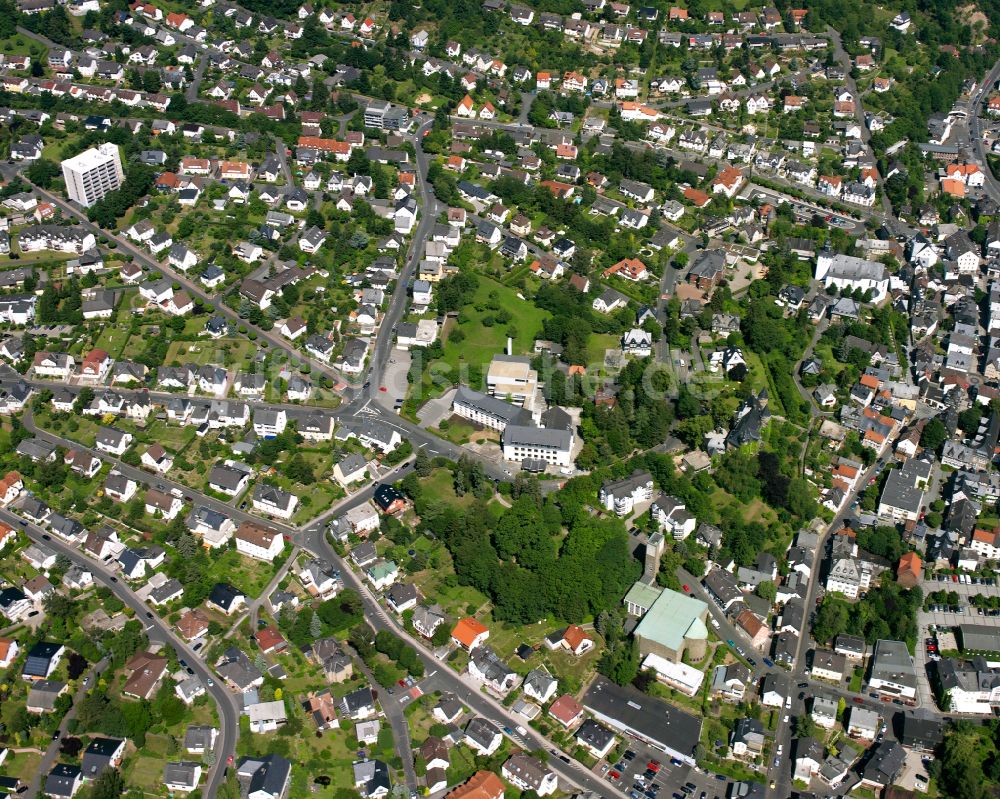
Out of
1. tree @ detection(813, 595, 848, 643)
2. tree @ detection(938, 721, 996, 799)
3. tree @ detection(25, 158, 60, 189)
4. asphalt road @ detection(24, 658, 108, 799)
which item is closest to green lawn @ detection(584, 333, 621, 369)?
tree @ detection(813, 595, 848, 643)

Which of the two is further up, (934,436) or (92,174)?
(92,174)

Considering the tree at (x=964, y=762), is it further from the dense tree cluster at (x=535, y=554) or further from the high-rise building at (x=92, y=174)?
the high-rise building at (x=92, y=174)

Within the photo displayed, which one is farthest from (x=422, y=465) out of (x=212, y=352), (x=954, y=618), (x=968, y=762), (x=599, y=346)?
(x=968, y=762)

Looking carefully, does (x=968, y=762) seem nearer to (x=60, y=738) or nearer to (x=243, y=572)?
(x=243, y=572)

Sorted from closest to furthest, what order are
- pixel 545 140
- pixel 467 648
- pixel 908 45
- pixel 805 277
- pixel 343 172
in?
pixel 467 648, pixel 805 277, pixel 343 172, pixel 545 140, pixel 908 45

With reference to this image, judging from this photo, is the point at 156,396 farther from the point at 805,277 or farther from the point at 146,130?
the point at 805,277

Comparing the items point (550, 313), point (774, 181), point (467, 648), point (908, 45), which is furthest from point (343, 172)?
point (908, 45)

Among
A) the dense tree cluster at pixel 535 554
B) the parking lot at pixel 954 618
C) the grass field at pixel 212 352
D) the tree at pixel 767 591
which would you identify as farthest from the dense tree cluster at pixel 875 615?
the grass field at pixel 212 352
